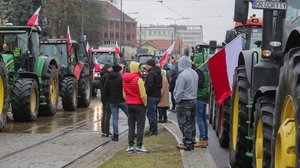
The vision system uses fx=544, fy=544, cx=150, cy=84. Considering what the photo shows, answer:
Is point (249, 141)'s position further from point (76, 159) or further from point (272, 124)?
point (76, 159)

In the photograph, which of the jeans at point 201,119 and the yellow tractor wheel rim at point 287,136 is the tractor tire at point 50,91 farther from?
the yellow tractor wheel rim at point 287,136

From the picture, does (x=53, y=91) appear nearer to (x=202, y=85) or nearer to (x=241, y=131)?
(x=202, y=85)

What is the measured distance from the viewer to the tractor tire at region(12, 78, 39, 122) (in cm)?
1512

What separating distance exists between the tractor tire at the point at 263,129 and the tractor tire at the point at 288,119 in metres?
0.44

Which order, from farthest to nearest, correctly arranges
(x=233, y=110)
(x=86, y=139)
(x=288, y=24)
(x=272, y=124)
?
(x=86, y=139) < (x=233, y=110) < (x=288, y=24) < (x=272, y=124)

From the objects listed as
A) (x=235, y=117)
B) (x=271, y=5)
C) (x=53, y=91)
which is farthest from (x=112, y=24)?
(x=271, y=5)

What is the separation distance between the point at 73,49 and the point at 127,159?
44.2 ft

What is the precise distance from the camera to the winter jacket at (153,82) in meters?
12.7

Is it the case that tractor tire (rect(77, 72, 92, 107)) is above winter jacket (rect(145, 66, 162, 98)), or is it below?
below

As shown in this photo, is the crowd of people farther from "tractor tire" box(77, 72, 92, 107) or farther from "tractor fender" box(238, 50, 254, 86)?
"tractor tire" box(77, 72, 92, 107)

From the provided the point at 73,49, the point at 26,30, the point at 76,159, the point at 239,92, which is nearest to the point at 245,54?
the point at 239,92

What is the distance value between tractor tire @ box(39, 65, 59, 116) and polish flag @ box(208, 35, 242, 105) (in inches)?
342

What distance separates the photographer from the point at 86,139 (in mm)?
12680

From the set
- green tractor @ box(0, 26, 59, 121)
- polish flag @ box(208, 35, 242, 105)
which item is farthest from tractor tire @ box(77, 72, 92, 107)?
polish flag @ box(208, 35, 242, 105)
